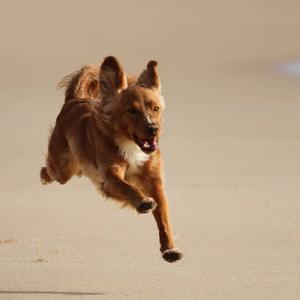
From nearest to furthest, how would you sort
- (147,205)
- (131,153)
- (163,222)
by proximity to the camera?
1. (147,205)
2. (163,222)
3. (131,153)

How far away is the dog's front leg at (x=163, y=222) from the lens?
25.8 feet

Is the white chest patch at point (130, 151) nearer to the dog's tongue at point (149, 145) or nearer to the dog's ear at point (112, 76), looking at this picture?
the dog's tongue at point (149, 145)

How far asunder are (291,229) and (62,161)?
117 inches

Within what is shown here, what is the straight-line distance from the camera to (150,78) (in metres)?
8.43

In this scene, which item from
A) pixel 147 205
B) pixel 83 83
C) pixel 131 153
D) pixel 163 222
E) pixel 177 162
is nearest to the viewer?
pixel 147 205

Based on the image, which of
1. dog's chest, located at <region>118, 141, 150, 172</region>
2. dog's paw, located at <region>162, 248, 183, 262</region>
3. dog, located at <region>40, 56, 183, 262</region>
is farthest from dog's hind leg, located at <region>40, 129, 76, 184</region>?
dog's paw, located at <region>162, 248, 183, 262</region>

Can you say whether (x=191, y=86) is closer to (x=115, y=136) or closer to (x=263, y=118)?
(x=263, y=118)

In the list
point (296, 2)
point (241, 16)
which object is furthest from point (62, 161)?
point (296, 2)

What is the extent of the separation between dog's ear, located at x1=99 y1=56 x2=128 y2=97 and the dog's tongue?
56 centimetres

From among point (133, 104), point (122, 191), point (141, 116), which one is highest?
point (133, 104)

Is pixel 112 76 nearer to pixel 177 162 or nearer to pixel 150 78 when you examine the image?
pixel 150 78

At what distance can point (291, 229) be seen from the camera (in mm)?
11664

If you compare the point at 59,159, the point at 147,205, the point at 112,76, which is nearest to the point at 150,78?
the point at 112,76

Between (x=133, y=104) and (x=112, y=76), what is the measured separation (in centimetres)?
48
